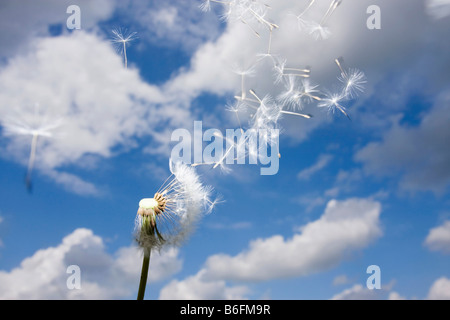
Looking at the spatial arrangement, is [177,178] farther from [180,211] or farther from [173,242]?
[173,242]

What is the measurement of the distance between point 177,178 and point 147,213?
1190 mm
